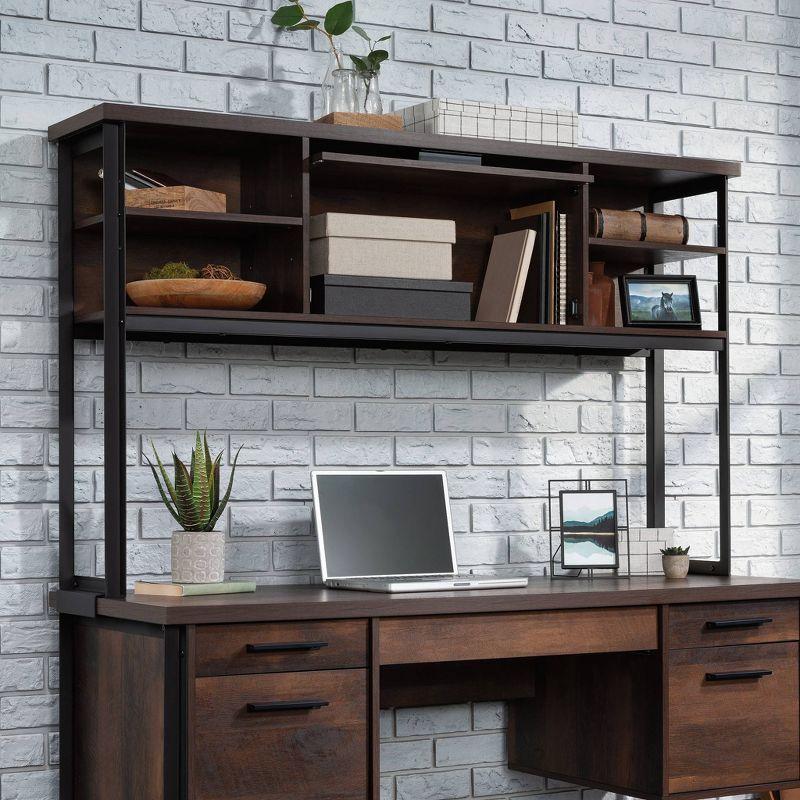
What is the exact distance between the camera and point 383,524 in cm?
305

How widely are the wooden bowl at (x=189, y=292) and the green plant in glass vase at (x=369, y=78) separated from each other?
0.55 metres

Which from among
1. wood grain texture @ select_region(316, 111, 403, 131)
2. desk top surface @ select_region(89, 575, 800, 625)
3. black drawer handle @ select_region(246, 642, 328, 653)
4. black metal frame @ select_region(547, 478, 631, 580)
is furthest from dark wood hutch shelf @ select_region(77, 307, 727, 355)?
black drawer handle @ select_region(246, 642, 328, 653)

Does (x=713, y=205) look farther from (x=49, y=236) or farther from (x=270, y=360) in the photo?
(x=49, y=236)

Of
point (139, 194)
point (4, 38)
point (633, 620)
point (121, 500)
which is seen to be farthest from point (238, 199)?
point (633, 620)

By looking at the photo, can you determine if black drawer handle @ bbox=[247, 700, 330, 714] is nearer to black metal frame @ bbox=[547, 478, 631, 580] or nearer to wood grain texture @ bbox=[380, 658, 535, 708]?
wood grain texture @ bbox=[380, 658, 535, 708]

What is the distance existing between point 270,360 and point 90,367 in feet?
1.41

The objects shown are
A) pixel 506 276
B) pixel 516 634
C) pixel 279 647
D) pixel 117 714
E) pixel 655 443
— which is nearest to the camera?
pixel 279 647

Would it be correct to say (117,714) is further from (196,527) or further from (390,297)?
(390,297)

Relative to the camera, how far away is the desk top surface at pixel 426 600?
8.14ft

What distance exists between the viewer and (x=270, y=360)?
3148 mm

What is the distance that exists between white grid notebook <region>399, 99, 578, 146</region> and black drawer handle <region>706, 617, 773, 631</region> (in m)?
1.19

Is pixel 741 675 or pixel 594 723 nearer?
pixel 741 675

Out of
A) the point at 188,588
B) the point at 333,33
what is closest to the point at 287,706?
the point at 188,588

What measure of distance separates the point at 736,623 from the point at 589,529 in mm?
449
